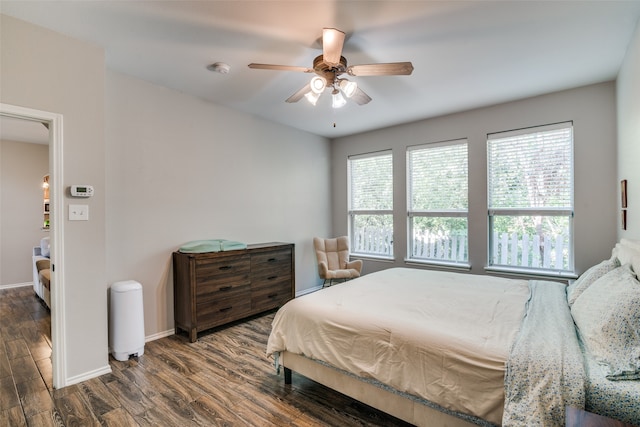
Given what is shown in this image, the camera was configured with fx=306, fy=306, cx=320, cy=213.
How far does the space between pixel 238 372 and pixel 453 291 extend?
1.94 m

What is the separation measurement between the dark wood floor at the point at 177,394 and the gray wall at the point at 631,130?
250 centimetres

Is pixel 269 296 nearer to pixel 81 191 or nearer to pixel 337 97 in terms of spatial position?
pixel 81 191

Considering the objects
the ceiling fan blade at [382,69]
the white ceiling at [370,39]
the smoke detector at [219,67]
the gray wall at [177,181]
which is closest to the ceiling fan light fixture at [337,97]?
the ceiling fan blade at [382,69]

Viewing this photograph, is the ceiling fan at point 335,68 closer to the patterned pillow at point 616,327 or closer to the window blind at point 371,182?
the patterned pillow at point 616,327

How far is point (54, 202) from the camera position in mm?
2324

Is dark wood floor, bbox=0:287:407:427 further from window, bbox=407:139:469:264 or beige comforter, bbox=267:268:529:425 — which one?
window, bbox=407:139:469:264

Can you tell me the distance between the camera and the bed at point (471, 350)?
51.2 inches

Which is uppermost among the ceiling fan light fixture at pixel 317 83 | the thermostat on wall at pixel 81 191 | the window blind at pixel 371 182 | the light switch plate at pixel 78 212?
the ceiling fan light fixture at pixel 317 83

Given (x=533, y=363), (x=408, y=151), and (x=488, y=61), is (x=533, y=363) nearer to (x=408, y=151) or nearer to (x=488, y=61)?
(x=488, y=61)

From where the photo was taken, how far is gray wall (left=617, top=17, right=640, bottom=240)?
90.9 inches

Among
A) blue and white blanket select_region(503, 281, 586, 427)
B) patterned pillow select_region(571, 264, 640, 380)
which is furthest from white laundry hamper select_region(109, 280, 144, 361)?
patterned pillow select_region(571, 264, 640, 380)

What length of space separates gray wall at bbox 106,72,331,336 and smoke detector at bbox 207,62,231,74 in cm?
83

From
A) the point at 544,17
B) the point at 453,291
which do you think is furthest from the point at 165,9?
the point at 453,291

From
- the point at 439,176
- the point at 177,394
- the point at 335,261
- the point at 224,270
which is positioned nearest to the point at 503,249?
the point at 439,176
